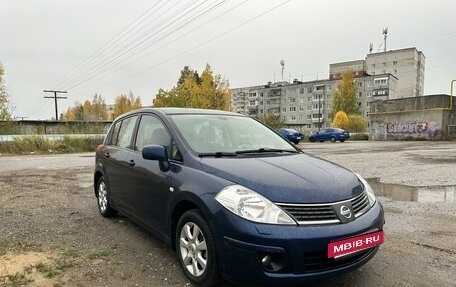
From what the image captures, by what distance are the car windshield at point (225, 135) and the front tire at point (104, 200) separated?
2064mm

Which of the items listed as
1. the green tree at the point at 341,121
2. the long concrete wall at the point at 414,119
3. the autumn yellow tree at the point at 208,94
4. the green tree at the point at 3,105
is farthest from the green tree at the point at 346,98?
the green tree at the point at 3,105

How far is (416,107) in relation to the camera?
35938 mm

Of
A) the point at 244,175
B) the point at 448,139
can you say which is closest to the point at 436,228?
the point at 244,175

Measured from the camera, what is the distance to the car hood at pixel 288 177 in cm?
298

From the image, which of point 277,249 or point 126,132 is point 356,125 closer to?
point 126,132

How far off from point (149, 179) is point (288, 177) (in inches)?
64.6

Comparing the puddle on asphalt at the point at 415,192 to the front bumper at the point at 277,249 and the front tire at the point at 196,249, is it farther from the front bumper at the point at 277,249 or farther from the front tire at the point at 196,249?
the front tire at the point at 196,249

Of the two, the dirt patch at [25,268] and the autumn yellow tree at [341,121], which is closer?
the dirt patch at [25,268]

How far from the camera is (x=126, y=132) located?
5.21m

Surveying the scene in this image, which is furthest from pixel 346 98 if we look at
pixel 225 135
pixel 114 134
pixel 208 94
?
pixel 225 135

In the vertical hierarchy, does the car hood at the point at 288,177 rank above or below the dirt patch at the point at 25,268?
above

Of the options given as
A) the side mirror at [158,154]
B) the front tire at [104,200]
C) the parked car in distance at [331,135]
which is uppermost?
the side mirror at [158,154]

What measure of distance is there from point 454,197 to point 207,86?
123 ft

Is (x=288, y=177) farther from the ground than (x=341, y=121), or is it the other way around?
(x=288, y=177)
